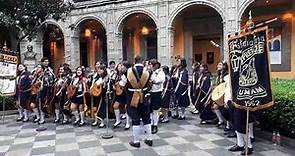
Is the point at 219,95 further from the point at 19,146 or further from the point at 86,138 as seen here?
the point at 19,146

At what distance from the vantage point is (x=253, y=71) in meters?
5.75

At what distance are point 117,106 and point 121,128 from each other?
56 cm

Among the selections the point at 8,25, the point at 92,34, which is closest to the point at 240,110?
the point at 8,25

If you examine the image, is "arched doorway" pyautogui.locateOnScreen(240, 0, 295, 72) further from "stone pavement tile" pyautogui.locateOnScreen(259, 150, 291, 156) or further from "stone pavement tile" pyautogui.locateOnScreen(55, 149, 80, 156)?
"stone pavement tile" pyautogui.locateOnScreen(55, 149, 80, 156)

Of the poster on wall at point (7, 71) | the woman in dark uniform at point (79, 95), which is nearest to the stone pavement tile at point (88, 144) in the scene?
the woman in dark uniform at point (79, 95)

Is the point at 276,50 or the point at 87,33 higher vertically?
the point at 87,33

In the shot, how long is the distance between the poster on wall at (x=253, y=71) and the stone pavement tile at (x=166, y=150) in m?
1.45

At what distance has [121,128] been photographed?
326 inches

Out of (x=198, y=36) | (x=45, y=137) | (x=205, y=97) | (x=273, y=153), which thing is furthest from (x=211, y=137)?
(x=198, y=36)

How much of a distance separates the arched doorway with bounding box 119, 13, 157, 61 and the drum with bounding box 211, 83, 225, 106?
13.8 m

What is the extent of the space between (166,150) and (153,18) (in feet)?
41.0

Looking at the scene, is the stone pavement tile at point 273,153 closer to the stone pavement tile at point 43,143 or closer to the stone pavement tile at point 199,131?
the stone pavement tile at point 199,131

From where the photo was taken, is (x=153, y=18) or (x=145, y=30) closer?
(x=153, y=18)

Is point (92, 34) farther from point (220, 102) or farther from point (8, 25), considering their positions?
point (220, 102)
